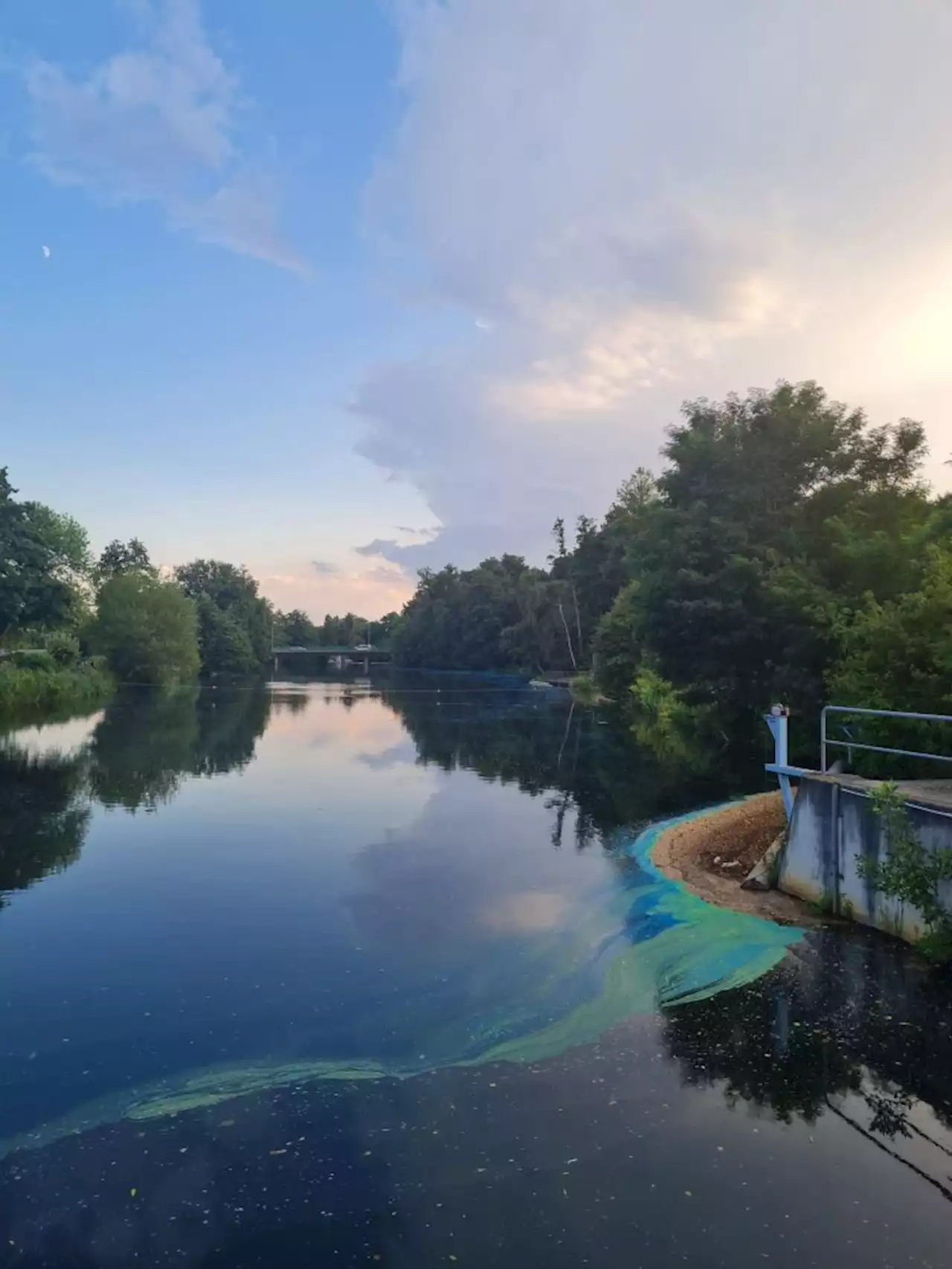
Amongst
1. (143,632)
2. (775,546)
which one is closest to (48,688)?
(143,632)

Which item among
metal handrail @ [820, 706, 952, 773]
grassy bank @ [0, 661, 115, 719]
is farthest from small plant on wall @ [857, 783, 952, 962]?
grassy bank @ [0, 661, 115, 719]

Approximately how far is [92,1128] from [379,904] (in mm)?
6405

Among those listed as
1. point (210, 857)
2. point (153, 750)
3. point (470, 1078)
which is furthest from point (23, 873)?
point (153, 750)

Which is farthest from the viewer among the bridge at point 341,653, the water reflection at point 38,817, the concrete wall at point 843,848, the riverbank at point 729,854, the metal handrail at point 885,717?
the bridge at point 341,653

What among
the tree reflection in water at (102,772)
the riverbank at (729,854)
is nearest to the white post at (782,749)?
the riverbank at (729,854)

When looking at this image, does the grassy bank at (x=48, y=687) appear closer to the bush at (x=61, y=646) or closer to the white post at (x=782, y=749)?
the bush at (x=61, y=646)

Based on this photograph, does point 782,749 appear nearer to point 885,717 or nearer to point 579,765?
point 885,717

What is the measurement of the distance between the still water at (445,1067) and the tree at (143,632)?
65.4 m

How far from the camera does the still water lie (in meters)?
5.47

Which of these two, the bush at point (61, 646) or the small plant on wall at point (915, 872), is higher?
the bush at point (61, 646)

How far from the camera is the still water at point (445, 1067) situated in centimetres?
547

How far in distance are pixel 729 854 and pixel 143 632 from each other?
7165 cm

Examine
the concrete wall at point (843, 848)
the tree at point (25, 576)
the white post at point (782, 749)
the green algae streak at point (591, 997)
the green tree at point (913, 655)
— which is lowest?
the green algae streak at point (591, 997)

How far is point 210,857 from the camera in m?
15.9
